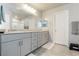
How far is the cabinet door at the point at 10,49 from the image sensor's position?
5.16 feet

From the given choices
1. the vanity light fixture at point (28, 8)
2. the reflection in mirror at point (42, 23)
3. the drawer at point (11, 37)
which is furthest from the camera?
the reflection in mirror at point (42, 23)

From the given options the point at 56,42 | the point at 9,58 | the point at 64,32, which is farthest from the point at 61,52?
the point at 9,58

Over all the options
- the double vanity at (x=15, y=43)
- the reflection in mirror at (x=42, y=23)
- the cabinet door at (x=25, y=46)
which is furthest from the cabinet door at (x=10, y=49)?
the reflection in mirror at (x=42, y=23)

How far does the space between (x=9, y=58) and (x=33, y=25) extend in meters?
0.85

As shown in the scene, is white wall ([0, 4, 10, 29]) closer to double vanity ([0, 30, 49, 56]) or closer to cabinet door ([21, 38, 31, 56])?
double vanity ([0, 30, 49, 56])

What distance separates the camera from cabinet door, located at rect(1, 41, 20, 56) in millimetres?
1573

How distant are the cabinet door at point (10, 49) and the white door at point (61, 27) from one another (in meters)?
0.86

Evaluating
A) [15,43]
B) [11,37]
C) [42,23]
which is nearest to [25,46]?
[15,43]

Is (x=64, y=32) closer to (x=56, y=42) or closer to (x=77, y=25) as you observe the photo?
(x=56, y=42)

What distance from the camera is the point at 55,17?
2.10 m

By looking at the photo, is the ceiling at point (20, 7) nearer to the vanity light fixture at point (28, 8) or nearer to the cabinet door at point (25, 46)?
the vanity light fixture at point (28, 8)

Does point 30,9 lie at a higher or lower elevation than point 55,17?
higher

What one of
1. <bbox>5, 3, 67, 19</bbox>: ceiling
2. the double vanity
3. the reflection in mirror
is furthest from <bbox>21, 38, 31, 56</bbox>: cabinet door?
<bbox>5, 3, 67, 19</bbox>: ceiling

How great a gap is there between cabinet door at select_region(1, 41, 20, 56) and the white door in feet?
2.83
